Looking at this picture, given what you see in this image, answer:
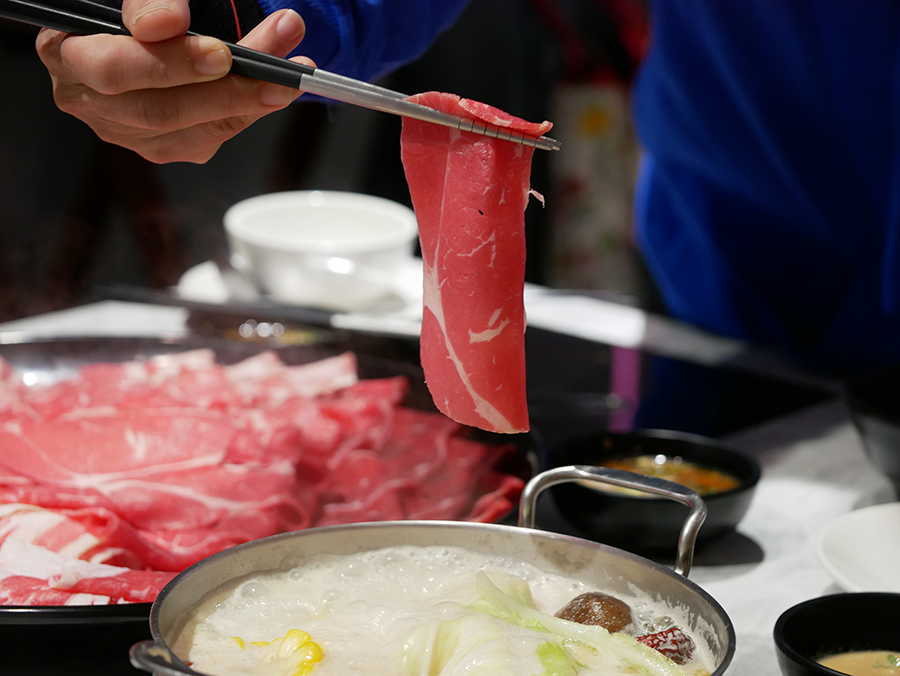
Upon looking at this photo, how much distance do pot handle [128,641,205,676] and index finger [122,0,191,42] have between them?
594mm

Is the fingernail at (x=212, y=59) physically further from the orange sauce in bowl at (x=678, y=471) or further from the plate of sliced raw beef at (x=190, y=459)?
the orange sauce in bowl at (x=678, y=471)

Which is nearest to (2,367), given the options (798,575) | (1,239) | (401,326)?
Result: (401,326)

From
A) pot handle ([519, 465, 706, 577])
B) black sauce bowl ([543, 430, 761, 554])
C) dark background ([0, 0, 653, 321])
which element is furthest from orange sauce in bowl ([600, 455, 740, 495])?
dark background ([0, 0, 653, 321])

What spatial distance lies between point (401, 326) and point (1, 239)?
277cm

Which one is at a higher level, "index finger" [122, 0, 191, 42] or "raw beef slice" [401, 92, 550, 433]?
"index finger" [122, 0, 191, 42]

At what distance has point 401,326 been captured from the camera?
6.89 feet

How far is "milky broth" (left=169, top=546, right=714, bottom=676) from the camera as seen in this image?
30.4 inches

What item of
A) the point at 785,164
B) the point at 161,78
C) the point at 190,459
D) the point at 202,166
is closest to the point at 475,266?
the point at 161,78

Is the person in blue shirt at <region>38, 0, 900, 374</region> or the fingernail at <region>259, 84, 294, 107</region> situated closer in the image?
the fingernail at <region>259, 84, 294, 107</region>

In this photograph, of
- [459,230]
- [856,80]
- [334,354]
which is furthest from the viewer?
[856,80]

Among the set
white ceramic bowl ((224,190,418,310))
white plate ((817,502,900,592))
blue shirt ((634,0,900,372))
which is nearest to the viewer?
white plate ((817,502,900,592))

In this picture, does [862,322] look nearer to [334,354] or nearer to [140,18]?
[334,354]

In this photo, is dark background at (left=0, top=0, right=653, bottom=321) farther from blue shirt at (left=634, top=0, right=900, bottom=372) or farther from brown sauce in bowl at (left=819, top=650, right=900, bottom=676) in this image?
brown sauce in bowl at (left=819, top=650, right=900, bottom=676)

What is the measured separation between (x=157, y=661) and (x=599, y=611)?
0.43 m
